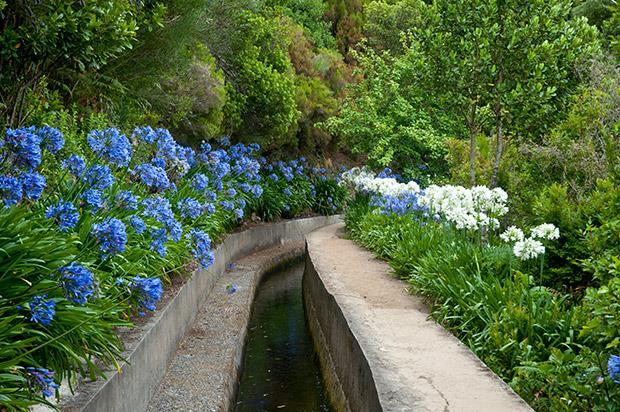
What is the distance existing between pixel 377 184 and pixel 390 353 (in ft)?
28.2

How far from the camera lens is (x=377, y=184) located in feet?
45.8

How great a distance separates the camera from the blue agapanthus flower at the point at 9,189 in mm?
3784

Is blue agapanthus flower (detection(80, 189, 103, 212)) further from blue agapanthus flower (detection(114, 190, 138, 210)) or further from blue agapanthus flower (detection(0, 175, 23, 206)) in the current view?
blue agapanthus flower (detection(0, 175, 23, 206))

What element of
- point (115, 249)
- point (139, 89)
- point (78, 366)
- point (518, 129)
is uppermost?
point (139, 89)

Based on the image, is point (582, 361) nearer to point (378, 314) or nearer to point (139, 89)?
point (378, 314)

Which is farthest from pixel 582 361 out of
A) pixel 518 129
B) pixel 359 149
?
pixel 359 149

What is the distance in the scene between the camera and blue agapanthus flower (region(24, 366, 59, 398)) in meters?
3.29

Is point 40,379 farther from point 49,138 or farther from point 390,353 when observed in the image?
point 390,353

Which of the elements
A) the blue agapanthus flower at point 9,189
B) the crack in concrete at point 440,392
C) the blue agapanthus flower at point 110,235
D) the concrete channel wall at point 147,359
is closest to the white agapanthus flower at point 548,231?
the crack in concrete at point 440,392

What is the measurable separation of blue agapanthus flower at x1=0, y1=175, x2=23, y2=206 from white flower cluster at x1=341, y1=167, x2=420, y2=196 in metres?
8.85

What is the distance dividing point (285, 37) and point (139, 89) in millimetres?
9348

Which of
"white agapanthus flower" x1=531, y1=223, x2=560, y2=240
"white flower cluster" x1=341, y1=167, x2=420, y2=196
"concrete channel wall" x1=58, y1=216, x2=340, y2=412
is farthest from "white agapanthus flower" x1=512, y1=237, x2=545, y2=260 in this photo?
"white flower cluster" x1=341, y1=167, x2=420, y2=196

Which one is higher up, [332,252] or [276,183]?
[276,183]

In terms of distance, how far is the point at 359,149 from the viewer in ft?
71.8
